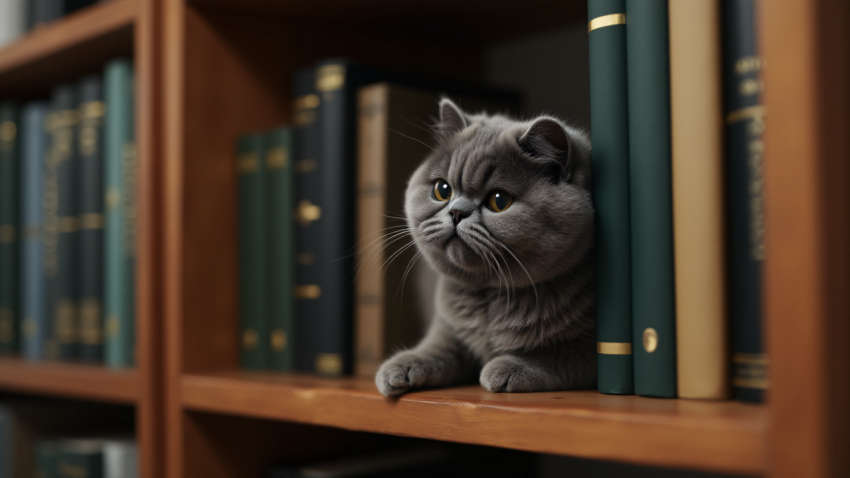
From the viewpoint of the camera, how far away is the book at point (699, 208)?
0.55m

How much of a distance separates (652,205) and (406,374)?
30 cm

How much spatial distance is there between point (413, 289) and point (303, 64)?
0.43 meters

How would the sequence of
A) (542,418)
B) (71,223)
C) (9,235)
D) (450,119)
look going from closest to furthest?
(542,418) < (450,119) < (71,223) < (9,235)

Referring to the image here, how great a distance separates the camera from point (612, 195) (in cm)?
62

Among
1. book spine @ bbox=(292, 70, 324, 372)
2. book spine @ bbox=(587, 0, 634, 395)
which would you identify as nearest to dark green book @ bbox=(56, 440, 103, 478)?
book spine @ bbox=(292, 70, 324, 372)

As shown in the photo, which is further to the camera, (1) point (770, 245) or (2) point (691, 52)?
(2) point (691, 52)

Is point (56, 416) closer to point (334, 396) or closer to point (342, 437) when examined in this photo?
point (342, 437)

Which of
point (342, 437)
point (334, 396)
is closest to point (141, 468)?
point (342, 437)

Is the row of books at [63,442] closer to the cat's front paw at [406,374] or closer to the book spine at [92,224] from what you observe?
the book spine at [92,224]

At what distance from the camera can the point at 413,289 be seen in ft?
2.93

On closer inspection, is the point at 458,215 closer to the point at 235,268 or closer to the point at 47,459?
the point at 235,268

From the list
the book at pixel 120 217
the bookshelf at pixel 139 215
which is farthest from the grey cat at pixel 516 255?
the book at pixel 120 217

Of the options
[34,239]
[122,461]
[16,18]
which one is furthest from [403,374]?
[16,18]

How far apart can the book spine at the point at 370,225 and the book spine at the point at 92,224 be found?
0.53m
